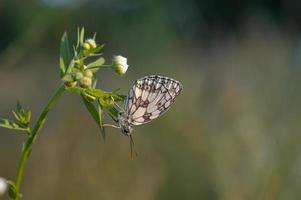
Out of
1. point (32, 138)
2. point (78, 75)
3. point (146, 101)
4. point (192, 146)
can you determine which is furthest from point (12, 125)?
point (192, 146)

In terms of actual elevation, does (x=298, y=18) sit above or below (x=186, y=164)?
above

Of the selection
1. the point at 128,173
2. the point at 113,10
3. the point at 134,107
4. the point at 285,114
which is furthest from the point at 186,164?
the point at 113,10

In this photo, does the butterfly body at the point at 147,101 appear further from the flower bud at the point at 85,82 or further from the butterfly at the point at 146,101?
the flower bud at the point at 85,82

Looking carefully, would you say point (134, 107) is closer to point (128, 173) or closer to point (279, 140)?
point (279, 140)

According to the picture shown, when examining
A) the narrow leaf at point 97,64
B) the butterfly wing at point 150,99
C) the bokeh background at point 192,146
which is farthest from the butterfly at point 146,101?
the bokeh background at point 192,146

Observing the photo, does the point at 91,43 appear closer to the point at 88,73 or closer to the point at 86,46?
the point at 86,46

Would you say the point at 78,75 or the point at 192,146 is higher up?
the point at 78,75

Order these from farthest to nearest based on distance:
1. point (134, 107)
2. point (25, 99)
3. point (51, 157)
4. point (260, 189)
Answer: point (25, 99) < point (51, 157) < point (260, 189) < point (134, 107)
